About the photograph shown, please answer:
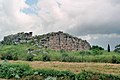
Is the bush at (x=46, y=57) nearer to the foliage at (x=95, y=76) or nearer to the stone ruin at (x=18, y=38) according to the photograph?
the stone ruin at (x=18, y=38)

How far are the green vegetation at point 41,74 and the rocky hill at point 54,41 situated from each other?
30.9ft

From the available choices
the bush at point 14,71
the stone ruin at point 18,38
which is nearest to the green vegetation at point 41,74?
the bush at point 14,71

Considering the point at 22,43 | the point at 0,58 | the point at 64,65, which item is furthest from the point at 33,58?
the point at 22,43

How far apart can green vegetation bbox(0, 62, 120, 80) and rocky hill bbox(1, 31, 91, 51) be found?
9425 millimetres

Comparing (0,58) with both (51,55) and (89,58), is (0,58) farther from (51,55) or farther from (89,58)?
(89,58)

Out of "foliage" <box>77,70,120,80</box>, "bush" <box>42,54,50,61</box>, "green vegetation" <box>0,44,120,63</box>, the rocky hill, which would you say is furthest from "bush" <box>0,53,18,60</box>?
"foliage" <box>77,70,120,80</box>

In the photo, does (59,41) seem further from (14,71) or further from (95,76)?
(95,76)

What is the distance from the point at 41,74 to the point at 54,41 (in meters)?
11.3

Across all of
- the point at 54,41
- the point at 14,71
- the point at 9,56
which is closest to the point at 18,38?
the point at 54,41

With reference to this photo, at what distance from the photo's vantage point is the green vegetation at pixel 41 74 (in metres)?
13.4

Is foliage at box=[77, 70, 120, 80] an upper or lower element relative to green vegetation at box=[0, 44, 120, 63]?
lower

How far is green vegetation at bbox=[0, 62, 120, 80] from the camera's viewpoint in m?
13.4

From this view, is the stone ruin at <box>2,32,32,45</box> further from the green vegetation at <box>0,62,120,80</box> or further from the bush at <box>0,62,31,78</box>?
the bush at <box>0,62,31,78</box>

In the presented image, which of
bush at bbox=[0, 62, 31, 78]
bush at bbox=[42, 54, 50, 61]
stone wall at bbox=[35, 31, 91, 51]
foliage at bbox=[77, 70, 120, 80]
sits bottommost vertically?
foliage at bbox=[77, 70, 120, 80]
